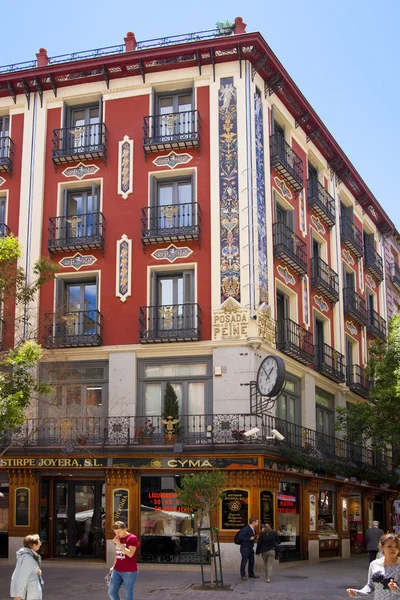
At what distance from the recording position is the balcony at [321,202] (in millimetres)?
33531

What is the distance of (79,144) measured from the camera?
29672 mm

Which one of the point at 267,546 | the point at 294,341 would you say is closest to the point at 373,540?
the point at 267,546

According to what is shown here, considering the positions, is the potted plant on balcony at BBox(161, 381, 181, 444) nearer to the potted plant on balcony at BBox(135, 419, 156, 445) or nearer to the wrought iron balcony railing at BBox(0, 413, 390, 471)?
the wrought iron balcony railing at BBox(0, 413, 390, 471)

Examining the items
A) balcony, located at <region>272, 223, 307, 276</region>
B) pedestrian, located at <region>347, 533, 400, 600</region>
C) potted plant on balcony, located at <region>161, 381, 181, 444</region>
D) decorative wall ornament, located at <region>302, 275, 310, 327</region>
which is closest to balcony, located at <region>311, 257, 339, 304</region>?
decorative wall ornament, located at <region>302, 275, 310, 327</region>

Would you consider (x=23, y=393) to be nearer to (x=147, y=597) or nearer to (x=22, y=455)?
(x=147, y=597)

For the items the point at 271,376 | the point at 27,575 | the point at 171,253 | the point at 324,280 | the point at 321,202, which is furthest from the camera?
the point at 321,202

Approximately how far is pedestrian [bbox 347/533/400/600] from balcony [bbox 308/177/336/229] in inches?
963

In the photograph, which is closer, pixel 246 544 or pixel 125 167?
pixel 246 544

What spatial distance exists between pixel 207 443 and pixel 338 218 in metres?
15.6

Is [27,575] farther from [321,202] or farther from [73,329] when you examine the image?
[321,202]

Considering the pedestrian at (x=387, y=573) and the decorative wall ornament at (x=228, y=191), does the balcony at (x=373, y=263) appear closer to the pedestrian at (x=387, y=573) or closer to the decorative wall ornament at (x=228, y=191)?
the decorative wall ornament at (x=228, y=191)

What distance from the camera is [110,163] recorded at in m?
29.1

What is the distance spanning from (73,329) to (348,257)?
15.4m

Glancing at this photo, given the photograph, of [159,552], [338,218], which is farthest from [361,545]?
[338,218]
